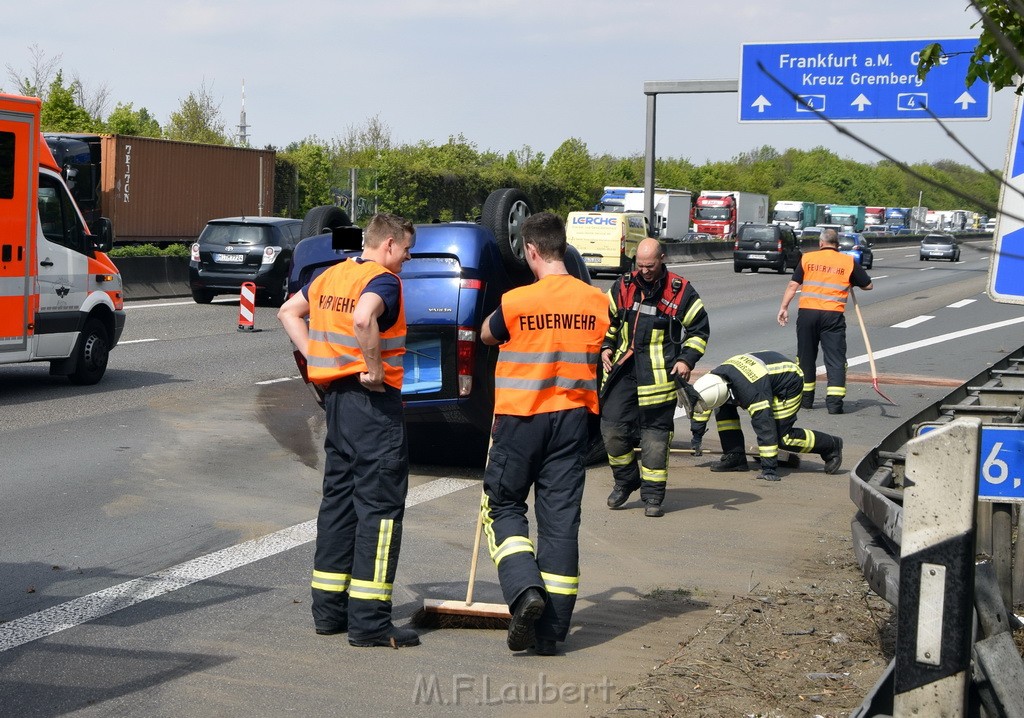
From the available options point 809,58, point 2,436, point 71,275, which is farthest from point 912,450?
point 809,58

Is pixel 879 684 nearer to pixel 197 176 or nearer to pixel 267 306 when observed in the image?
pixel 267 306

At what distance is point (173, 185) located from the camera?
35812 mm

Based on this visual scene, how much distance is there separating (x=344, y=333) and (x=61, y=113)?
126ft

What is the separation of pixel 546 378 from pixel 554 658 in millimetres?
1230

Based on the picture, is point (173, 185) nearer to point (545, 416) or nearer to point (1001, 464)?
point (545, 416)

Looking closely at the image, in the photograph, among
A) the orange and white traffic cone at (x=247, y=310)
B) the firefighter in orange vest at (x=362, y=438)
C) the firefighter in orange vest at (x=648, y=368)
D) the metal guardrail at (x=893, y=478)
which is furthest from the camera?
the orange and white traffic cone at (x=247, y=310)

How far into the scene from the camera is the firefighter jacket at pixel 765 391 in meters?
9.85

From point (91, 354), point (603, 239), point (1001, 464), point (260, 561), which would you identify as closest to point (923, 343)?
point (91, 354)

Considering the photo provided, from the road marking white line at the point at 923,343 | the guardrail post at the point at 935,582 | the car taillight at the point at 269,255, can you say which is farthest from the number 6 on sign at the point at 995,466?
the car taillight at the point at 269,255

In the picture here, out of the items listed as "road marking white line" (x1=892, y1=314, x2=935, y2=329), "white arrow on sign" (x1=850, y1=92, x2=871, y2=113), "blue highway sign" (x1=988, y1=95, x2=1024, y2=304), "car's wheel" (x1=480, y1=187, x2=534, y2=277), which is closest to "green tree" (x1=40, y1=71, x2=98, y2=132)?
"road marking white line" (x1=892, y1=314, x2=935, y2=329)

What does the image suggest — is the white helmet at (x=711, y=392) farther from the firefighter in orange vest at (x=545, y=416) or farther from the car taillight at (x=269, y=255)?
the car taillight at (x=269, y=255)

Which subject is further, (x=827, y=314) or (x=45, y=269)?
(x=827, y=314)

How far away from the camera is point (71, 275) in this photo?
44.3 ft

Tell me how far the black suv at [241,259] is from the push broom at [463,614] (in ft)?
61.3
